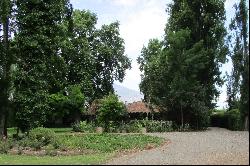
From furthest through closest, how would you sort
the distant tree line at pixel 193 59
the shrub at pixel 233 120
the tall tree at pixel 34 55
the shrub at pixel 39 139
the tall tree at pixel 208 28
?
the tall tree at pixel 208 28
the distant tree line at pixel 193 59
the shrub at pixel 233 120
the tall tree at pixel 34 55
the shrub at pixel 39 139

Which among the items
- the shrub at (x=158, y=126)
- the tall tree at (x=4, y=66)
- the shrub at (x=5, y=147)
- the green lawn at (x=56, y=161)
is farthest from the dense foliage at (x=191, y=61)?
the green lawn at (x=56, y=161)

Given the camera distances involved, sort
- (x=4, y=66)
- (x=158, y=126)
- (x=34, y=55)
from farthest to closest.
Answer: (x=158, y=126)
(x=34, y=55)
(x=4, y=66)

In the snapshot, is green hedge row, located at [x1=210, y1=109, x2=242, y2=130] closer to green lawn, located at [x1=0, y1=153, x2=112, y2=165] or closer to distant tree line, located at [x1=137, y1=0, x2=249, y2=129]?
distant tree line, located at [x1=137, y1=0, x2=249, y2=129]

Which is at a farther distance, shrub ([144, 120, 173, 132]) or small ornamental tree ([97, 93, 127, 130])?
shrub ([144, 120, 173, 132])

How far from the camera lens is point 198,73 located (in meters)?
53.2

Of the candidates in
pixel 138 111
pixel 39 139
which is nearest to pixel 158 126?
pixel 138 111

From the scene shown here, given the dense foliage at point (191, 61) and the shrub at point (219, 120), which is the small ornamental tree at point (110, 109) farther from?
the shrub at point (219, 120)

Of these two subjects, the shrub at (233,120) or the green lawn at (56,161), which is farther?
the shrub at (233,120)

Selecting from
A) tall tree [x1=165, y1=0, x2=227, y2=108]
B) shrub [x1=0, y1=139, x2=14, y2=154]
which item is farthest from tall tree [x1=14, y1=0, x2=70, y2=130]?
tall tree [x1=165, y1=0, x2=227, y2=108]

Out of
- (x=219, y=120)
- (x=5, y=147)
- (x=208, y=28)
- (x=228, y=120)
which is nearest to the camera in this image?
(x=5, y=147)

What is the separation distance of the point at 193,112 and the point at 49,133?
74.9ft

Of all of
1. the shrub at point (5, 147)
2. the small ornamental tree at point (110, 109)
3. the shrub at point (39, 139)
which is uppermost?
the small ornamental tree at point (110, 109)

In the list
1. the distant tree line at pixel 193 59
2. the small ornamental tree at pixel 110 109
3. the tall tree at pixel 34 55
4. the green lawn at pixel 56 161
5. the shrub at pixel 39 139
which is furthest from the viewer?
the distant tree line at pixel 193 59

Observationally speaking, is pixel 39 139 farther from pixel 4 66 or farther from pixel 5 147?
pixel 4 66
